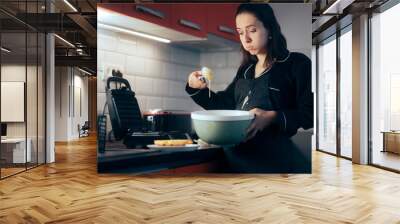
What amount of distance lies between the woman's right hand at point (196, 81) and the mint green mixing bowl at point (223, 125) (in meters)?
0.40

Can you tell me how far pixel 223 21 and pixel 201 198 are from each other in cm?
276

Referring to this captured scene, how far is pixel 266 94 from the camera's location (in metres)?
5.31

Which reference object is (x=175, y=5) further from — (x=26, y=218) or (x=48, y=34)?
(x=26, y=218)

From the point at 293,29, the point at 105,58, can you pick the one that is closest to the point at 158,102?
the point at 105,58

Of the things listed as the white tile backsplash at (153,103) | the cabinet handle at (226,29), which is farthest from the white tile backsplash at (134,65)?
the cabinet handle at (226,29)

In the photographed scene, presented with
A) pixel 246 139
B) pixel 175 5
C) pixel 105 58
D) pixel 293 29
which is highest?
pixel 175 5

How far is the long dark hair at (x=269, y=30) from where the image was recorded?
17.6ft

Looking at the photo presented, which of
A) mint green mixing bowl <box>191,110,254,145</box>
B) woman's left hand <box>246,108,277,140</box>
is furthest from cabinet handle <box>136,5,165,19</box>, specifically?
woman's left hand <box>246,108,277,140</box>

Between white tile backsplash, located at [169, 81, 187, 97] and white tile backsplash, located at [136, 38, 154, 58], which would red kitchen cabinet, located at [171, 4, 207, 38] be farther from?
white tile backsplash, located at [169, 81, 187, 97]

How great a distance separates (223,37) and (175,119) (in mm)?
1448

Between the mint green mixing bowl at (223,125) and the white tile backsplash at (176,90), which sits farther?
the white tile backsplash at (176,90)

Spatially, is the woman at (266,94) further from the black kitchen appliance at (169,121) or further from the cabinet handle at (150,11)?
the cabinet handle at (150,11)

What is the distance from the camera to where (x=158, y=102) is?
540 cm

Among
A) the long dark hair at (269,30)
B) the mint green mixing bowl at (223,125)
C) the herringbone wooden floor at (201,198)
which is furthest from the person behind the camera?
the long dark hair at (269,30)
